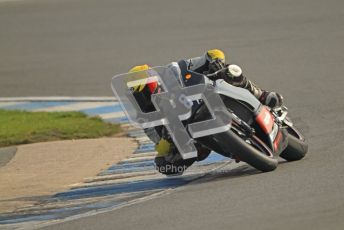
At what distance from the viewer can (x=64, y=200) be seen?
9008 mm

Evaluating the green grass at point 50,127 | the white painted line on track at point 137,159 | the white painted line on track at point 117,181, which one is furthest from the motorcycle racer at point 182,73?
the green grass at point 50,127

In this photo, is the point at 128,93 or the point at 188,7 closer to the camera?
the point at 128,93

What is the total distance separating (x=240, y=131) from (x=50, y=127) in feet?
14.6

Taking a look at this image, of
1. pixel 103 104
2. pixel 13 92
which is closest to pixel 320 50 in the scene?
pixel 103 104

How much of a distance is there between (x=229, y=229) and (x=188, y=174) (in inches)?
93.7

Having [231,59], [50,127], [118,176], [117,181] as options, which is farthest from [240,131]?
[231,59]

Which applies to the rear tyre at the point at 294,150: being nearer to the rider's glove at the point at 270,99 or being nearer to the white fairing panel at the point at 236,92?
the rider's glove at the point at 270,99

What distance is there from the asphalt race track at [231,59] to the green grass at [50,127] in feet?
4.46

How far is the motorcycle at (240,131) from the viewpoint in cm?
862

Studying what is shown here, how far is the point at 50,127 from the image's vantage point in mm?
12641

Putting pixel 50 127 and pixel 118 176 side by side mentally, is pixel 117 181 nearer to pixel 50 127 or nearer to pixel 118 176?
pixel 118 176

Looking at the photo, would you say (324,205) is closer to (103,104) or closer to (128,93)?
(128,93)

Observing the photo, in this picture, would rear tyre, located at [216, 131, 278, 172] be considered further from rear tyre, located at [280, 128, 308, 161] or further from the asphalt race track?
rear tyre, located at [280, 128, 308, 161]

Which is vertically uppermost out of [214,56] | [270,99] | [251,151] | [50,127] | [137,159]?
[214,56]
